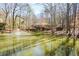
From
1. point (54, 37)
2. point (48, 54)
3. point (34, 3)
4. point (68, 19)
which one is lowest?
point (48, 54)

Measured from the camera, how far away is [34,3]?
1.28 metres

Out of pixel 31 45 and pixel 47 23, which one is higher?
pixel 47 23

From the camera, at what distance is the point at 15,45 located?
127cm

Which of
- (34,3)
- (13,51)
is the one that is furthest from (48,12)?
(13,51)

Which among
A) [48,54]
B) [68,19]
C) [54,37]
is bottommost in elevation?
[48,54]

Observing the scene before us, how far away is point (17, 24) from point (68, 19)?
0.33 metres

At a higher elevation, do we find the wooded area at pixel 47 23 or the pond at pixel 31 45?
the wooded area at pixel 47 23

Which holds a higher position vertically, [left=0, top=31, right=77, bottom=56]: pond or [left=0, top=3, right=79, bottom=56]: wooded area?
[left=0, top=3, right=79, bottom=56]: wooded area

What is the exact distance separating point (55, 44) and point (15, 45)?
0.26 meters

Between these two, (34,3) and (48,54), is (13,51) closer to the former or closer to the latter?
(48,54)

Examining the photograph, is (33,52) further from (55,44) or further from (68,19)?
(68,19)

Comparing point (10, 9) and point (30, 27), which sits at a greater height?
point (10, 9)

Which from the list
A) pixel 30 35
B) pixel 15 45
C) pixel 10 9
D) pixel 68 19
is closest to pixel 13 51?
pixel 15 45

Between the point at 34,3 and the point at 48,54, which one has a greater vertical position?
the point at 34,3
